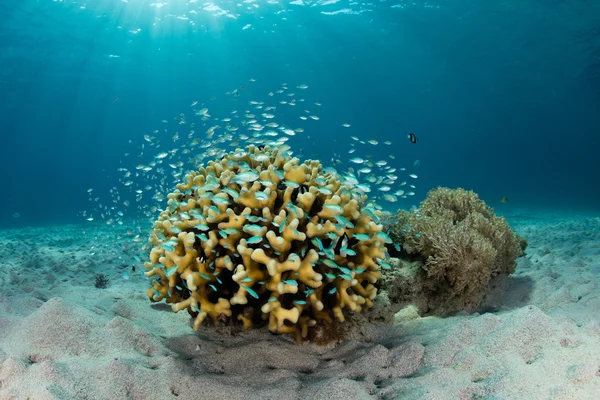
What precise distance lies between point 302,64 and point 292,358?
59.9 meters

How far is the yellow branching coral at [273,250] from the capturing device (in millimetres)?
3561

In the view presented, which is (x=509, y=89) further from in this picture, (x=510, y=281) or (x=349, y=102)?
(x=510, y=281)

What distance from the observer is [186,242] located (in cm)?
372

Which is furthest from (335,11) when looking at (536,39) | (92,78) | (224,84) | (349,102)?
(349,102)

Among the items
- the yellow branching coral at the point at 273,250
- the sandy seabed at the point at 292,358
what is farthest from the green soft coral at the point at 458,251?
the yellow branching coral at the point at 273,250

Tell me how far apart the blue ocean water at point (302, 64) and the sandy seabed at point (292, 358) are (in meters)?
4.16

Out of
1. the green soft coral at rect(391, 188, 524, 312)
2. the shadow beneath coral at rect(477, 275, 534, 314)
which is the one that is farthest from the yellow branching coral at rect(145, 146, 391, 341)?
the shadow beneath coral at rect(477, 275, 534, 314)

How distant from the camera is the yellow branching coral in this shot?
3.56 meters

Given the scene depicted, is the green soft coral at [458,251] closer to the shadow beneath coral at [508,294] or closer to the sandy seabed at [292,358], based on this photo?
the shadow beneath coral at [508,294]

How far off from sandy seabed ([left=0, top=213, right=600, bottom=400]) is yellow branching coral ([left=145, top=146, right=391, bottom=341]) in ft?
1.24

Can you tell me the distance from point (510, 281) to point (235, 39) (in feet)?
164

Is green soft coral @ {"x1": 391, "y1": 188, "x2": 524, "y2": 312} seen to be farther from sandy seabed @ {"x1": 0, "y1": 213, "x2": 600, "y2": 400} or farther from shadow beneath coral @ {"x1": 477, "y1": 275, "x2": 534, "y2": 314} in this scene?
sandy seabed @ {"x1": 0, "y1": 213, "x2": 600, "y2": 400}

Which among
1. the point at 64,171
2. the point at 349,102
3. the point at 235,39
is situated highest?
the point at 235,39

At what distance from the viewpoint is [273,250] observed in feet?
12.0
